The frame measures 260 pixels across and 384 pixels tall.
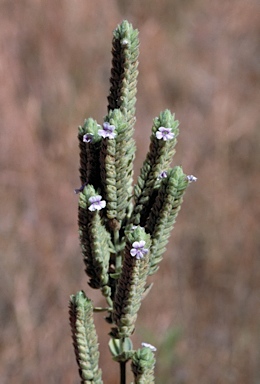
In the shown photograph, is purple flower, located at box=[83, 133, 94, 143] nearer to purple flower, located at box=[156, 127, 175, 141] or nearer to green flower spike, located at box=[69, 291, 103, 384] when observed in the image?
purple flower, located at box=[156, 127, 175, 141]

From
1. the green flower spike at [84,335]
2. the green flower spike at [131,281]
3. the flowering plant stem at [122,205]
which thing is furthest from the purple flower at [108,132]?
the green flower spike at [84,335]

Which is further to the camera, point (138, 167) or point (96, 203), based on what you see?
point (138, 167)

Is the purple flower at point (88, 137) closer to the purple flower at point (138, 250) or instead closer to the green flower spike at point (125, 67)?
the green flower spike at point (125, 67)

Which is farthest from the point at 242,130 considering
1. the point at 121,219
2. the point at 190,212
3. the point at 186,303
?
the point at 121,219

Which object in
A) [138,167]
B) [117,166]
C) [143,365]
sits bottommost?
[143,365]

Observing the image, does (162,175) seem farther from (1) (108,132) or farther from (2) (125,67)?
(2) (125,67)

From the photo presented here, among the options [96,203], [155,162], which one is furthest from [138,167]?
[96,203]

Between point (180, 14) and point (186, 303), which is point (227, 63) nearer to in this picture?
point (180, 14)
